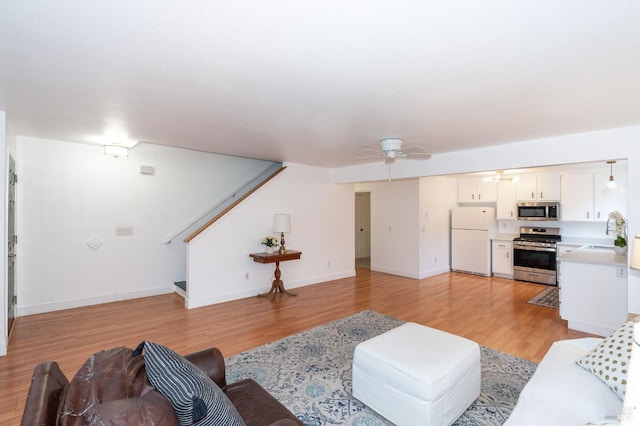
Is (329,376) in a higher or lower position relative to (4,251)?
lower

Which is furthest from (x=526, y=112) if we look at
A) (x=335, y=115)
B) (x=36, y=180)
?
(x=36, y=180)

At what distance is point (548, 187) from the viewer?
605 centimetres

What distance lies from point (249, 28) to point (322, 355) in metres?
2.87

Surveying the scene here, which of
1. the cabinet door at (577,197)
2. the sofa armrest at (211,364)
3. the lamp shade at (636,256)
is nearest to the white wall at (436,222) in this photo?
the cabinet door at (577,197)

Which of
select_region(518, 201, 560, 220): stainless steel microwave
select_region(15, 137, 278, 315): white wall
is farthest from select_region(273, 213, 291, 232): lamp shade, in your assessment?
select_region(518, 201, 560, 220): stainless steel microwave

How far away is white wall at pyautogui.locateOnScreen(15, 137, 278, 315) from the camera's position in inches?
166

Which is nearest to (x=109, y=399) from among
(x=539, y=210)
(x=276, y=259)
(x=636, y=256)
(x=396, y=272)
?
(x=636, y=256)

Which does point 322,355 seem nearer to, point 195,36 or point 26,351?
point 195,36

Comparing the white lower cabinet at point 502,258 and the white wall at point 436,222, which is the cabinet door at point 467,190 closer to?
the white wall at point 436,222

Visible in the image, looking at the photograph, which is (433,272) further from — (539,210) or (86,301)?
(86,301)

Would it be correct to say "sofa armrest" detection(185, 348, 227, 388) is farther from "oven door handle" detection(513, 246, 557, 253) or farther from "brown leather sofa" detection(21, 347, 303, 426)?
"oven door handle" detection(513, 246, 557, 253)

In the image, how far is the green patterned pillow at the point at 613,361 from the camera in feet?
5.30

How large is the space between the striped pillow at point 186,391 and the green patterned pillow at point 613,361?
6.35 ft

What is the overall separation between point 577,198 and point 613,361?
17.3 ft
